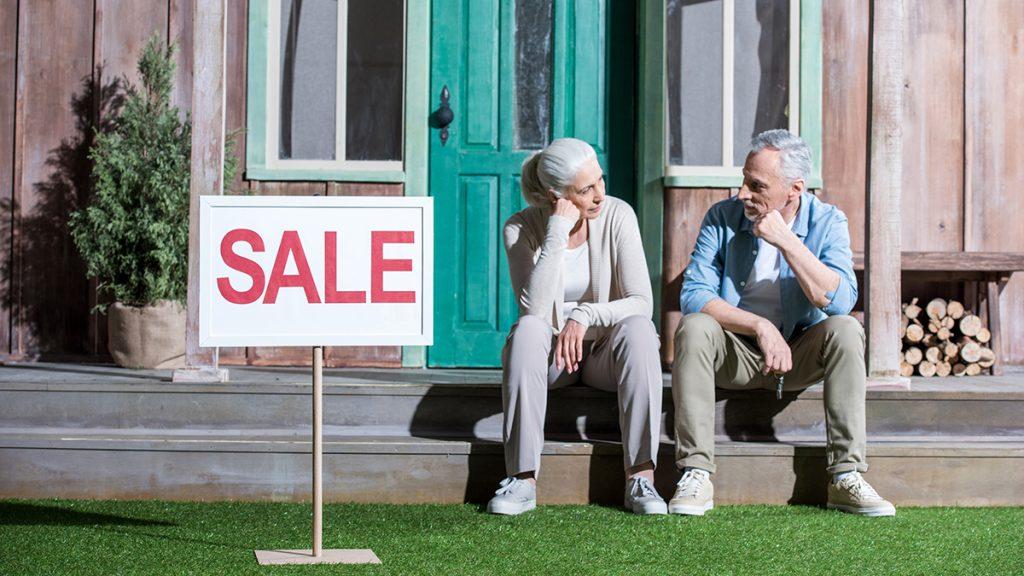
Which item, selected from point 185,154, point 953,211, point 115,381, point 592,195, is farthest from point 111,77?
point 953,211

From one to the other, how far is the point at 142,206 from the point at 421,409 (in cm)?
166

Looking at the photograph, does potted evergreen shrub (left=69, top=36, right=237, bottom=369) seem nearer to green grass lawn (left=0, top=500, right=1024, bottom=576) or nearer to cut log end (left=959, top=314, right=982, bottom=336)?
green grass lawn (left=0, top=500, right=1024, bottom=576)

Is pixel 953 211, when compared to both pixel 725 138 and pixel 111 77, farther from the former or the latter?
pixel 111 77

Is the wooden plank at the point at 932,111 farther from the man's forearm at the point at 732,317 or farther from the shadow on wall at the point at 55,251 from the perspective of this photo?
the shadow on wall at the point at 55,251

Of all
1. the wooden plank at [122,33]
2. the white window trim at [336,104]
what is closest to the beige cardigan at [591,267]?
the white window trim at [336,104]

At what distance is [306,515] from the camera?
3393 mm

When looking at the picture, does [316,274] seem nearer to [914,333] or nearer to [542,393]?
[542,393]

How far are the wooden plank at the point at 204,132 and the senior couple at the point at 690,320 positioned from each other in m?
1.18

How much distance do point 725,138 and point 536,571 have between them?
2.94 m

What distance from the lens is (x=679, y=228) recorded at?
515 centimetres

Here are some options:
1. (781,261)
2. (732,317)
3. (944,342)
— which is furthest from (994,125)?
(732,317)

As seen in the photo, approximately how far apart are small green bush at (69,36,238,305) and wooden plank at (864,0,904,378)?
2.59 metres

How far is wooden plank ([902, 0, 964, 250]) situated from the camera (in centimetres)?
536

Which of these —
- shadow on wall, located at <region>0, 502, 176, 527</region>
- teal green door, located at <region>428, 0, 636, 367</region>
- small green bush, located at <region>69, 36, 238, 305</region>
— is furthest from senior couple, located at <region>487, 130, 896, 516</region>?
small green bush, located at <region>69, 36, 238, 305</region>
